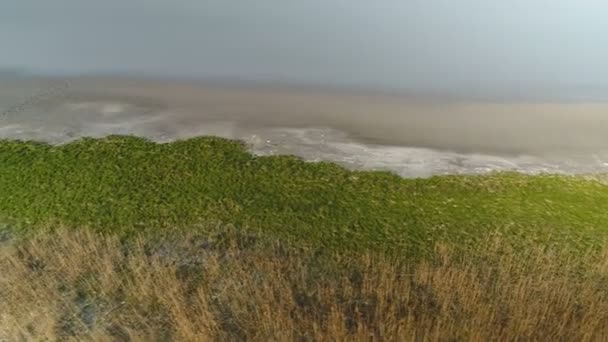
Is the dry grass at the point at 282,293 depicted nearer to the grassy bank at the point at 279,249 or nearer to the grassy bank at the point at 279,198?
the grassy bank at the point at 279,249

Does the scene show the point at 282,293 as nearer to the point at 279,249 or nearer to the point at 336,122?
the point at 279,249

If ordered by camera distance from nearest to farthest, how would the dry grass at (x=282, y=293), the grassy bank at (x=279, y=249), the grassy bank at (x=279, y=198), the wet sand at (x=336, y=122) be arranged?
the dry grass at (x=282, y=293) → the grassy bank at (x=279, y=249) → the grassy bank at (x=279, y=198) → the wet sand at (x=336, y=122)

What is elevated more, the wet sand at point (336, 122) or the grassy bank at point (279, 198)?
the wet sand at point (336, 122)

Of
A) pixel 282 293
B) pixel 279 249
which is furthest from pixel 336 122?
pixel 282 293

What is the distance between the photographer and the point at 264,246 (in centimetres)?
762

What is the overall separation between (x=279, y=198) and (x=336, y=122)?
3410 mm

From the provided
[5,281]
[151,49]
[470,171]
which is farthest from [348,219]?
[151,49]

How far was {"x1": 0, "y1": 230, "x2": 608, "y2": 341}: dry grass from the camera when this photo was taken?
246 inches

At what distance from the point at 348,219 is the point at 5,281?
4.29 meters

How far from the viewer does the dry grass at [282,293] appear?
6.25 meters

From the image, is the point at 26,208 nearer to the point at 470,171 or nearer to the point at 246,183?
the point at 246,183

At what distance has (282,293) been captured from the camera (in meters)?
6.77

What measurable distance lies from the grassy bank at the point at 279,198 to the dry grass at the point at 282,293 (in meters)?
0.45

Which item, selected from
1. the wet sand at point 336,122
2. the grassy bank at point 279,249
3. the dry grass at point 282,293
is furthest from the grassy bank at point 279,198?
the wet sand at point 336,122
